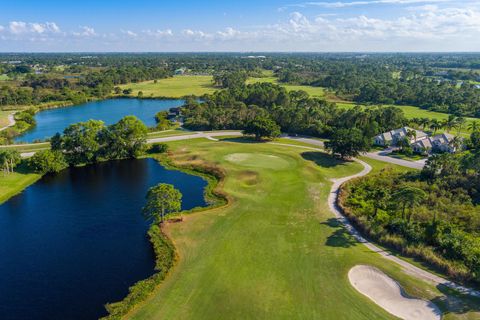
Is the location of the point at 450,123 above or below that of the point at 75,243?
above

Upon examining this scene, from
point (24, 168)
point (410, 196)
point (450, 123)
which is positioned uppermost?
point (450, 123)

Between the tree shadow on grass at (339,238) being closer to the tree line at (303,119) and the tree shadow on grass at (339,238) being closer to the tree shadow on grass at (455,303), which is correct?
the tree shadow on grass at (455,303)

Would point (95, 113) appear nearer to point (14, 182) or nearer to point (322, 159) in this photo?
point (14, 182)

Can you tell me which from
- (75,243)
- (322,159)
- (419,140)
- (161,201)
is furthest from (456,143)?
(75,243)

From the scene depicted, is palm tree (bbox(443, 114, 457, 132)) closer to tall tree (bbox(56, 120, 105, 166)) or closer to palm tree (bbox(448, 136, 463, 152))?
palm tree (bbox(448, 136, 463, 152))

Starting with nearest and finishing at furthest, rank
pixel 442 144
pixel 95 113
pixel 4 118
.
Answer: pixel 442 144 < pixel 4 118 < pixel 95 113

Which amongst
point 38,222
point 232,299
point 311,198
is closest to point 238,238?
point 232,299

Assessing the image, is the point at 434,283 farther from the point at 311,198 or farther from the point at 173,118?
the point at 173,118
